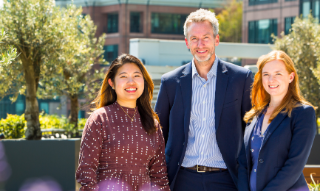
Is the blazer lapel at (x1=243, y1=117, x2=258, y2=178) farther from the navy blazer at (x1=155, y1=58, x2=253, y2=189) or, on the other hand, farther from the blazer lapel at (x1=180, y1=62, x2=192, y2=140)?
the blazer lapel at (x1=180, y1=62, x2=192, y2=140)

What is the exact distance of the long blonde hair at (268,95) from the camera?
334 cm

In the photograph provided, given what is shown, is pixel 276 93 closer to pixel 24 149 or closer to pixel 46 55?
pixel 24 149

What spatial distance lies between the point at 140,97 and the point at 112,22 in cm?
4139

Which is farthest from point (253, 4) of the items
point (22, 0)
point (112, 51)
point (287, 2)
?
point (22, 0)

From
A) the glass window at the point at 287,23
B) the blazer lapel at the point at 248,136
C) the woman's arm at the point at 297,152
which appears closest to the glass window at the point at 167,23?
the glass window at the point at 287,23

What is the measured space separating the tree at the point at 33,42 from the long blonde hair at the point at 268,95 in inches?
285

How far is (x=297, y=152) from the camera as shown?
312 cm

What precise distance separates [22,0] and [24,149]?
3919 mm

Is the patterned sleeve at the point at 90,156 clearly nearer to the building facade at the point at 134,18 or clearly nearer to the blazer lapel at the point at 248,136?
the blazer lapel at the point at 248,136

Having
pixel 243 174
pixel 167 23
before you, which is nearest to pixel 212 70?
pixel 243 174

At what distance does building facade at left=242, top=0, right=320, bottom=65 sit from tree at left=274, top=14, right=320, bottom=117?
21.6 m

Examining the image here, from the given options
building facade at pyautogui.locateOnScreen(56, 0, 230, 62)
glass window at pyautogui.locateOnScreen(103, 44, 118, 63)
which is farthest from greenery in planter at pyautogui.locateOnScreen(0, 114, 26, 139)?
glass window at pyautogui.locateOnScreen(103, 44, 118, 63)

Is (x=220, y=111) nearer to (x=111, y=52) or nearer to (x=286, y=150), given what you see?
(x=286, y=150)

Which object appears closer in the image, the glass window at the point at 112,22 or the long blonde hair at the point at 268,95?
the long blonde hair at the point at 268,95
